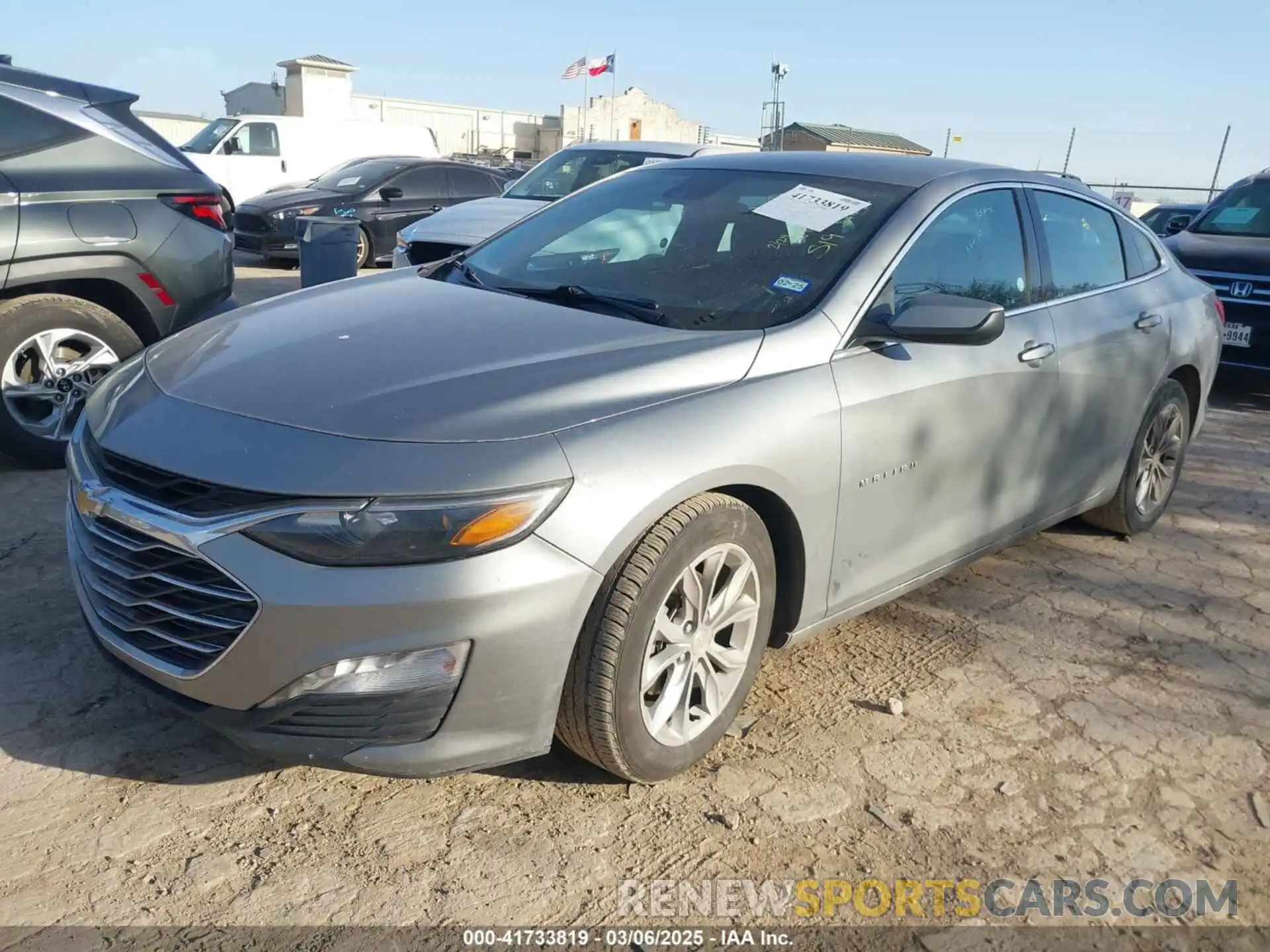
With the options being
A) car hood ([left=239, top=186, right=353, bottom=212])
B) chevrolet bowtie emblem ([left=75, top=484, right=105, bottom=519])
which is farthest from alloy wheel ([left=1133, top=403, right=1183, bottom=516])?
car hood ([left=239, top=186, right=353, bottom=212])

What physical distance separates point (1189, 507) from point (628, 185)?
356 centimetres

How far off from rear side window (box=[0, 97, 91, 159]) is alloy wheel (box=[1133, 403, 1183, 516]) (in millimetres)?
5117

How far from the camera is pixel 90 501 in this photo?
2531 mm

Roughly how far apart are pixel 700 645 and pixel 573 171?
711 centimetres

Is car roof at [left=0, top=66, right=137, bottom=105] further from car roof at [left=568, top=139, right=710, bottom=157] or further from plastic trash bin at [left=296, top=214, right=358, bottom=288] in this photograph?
car roof at [left=568, top=139, right=710, bottom=157]

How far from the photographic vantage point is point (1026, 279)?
380cm

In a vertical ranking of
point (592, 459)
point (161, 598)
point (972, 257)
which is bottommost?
point (161, 598)

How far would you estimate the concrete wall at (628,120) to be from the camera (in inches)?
2055

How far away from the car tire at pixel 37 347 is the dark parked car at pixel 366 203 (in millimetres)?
7783

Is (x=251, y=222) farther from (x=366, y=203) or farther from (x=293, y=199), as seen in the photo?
(x=366, y=203)

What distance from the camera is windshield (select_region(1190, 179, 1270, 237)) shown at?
29.7 ft

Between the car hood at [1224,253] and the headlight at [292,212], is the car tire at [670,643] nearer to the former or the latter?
the car hood at [1224,253]

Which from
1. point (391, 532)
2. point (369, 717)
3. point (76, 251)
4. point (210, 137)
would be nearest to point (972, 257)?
point (391, 532)

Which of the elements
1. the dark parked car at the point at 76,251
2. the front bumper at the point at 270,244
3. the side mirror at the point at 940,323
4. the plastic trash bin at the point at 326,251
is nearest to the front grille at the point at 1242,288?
the side mirror at the point at 940,323
